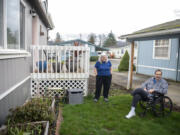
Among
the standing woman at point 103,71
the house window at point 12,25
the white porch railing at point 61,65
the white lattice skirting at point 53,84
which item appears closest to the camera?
the house window at point 12,25

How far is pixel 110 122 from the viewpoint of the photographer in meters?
3.52

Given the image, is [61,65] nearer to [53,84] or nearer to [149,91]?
[53,84]

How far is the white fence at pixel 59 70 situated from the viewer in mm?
5230

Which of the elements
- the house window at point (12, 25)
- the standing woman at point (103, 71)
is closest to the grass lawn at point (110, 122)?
the standing woman at point (103, 71)

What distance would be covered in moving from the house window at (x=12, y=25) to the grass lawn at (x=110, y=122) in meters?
1.97

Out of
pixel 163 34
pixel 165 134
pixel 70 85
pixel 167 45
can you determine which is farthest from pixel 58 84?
Answer: pixel 167 45

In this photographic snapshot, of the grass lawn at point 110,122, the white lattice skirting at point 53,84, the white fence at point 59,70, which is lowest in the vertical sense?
the grass lawn at point 110,122

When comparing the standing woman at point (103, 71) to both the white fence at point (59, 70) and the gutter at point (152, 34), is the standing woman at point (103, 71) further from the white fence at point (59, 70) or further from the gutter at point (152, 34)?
the gutter at point (152, 34)

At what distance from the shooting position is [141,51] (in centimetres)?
1205

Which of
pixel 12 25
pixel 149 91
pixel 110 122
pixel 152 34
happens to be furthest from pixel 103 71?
pixel 12 25

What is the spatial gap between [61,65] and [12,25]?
2483 millimetres

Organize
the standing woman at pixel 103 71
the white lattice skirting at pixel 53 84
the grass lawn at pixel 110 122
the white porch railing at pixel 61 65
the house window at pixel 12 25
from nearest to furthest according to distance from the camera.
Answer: the house window at pixel 12 25 → the grass lawn at pixel 110 122 → the standing woman at pixel 103 71 → the white porch railing at pixel 61 65 → the white lattice skirting at pixel 53 84

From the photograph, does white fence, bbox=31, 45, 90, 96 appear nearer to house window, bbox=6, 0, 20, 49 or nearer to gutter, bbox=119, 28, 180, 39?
house window, bbox=6, 0, 20, 49

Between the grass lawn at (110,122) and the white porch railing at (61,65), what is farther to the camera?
the white porch railing at (61,65)
